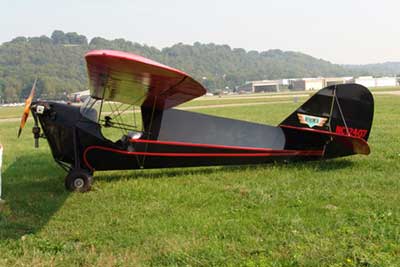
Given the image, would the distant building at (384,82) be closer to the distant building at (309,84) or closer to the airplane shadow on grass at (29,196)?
the distant building at (309,84)

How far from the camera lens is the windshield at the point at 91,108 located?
25.5ft

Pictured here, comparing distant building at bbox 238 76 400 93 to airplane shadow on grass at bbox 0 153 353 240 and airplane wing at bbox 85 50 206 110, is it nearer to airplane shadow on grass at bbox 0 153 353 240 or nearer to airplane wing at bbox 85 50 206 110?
airplane shadow on grass at bbox 0 153 353 240

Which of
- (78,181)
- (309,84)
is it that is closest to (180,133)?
(78,181)

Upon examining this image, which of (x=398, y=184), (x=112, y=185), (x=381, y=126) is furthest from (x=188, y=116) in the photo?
(x=381, y=126)

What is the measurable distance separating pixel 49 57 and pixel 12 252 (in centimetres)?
12549

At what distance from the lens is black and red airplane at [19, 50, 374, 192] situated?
7.39m

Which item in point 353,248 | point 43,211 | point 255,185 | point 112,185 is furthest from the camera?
point 112,185

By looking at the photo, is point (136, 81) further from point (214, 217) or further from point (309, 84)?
point (309, 84)

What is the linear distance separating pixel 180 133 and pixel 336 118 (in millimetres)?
2925

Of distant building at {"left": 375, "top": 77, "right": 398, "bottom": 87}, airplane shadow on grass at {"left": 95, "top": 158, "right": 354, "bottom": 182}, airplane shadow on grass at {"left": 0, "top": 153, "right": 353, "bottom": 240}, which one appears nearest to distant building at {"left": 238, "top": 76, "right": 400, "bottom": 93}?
distant building at {"left": 375, "top": 77, "right": 398, "bottom": 87}

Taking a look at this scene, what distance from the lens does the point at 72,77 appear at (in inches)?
4090

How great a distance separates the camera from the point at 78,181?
7.23 meters

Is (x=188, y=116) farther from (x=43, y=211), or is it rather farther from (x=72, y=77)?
(x=72, y=77)

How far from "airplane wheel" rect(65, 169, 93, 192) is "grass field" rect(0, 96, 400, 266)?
0.18 metres
